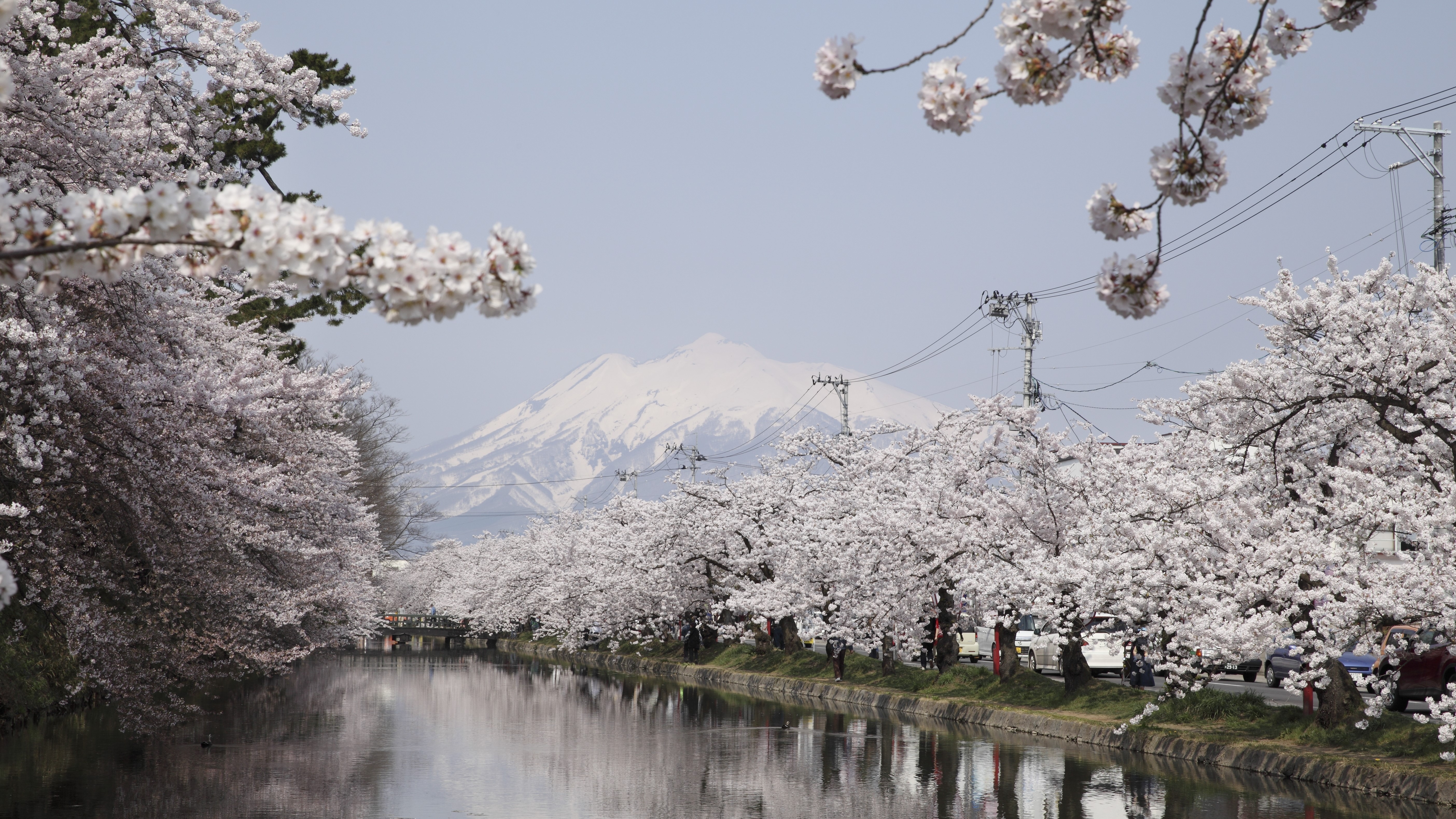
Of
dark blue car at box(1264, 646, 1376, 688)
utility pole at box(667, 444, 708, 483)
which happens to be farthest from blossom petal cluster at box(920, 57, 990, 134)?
utility pole at box(667, 444, 708, 483)

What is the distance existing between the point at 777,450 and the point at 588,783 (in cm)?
2658

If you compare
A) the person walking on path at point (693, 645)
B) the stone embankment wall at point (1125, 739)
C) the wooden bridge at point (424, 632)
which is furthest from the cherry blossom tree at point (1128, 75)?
the wooden bridge at point (424, 632)

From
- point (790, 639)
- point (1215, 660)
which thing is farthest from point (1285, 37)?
point (790, 639)

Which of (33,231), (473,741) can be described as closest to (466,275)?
(33,231)

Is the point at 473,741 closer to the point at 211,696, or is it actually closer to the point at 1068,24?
the point at 211,696

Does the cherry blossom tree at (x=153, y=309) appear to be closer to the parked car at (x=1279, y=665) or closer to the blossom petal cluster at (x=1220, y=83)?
the blossom petal cluster at (x=1220, y=83)

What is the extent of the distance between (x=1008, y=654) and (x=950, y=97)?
69.0 feet

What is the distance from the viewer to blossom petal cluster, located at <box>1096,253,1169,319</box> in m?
6.00

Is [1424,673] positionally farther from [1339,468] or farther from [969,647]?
[969,647]

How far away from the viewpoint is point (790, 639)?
38531mm

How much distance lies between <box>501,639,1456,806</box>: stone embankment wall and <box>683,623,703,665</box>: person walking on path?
12.8ft

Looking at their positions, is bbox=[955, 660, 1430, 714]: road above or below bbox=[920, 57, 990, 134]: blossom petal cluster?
below

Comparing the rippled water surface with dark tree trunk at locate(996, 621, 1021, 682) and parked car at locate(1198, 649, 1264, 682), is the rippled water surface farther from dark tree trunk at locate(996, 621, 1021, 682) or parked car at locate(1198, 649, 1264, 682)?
dark tree trunk at locate(996, 621, 1021, 682)

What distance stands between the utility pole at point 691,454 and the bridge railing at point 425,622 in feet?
121
